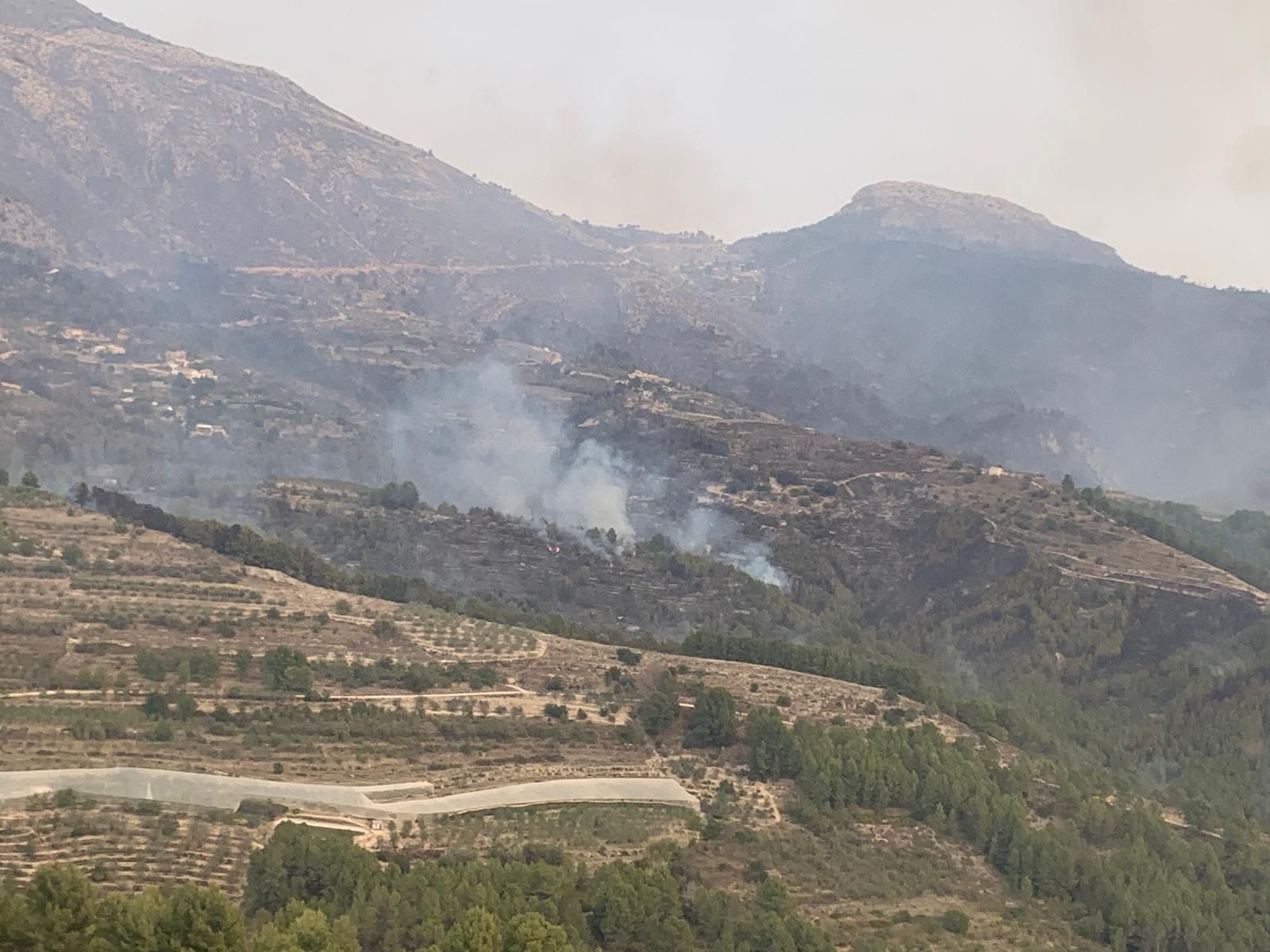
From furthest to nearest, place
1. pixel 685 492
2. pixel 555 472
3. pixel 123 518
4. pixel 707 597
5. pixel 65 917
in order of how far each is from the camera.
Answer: pixel 555 472 → pixel 685 492 → pixel 707 597 → pixel 123 518 → pixel 65 917

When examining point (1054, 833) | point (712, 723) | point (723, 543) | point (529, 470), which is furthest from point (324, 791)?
point (529, 470)

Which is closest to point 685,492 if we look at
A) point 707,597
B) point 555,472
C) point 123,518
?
point 555,472

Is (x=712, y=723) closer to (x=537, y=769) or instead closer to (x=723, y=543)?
(x=537, y=769)

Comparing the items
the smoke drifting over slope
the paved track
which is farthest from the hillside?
the smoke drifting over slope

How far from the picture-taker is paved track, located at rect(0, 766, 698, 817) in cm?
5297

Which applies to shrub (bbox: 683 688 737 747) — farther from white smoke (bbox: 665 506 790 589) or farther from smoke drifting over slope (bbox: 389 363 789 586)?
smoke drifting over slope (bbox: 389 363 789 586)

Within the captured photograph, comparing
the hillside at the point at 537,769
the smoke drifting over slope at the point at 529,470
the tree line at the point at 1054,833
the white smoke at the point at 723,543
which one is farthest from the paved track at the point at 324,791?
the smoke drifting over slope at the point at 529,470

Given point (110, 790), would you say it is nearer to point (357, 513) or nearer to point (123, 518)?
point (123, 518)

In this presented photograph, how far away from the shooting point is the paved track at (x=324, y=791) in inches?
2085

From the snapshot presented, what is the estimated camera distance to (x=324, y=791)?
56.9 metres

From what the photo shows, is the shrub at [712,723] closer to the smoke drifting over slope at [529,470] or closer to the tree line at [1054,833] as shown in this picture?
the tree line at [1054,833]

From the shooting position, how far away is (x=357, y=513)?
116 meters

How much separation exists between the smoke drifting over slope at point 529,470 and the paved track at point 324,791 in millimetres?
57078

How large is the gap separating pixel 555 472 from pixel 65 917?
114m
